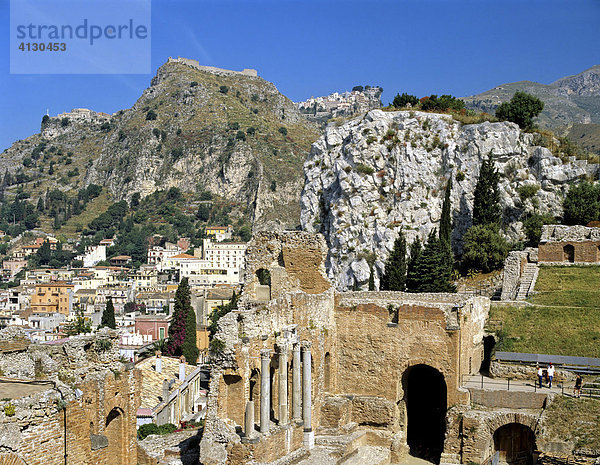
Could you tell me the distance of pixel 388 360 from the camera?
31859 mm

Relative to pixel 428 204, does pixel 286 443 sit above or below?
below

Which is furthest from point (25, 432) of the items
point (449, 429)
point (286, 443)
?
point (449, 429)

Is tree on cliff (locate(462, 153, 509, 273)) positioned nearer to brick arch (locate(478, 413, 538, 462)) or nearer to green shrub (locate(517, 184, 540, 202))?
green shrub (locate(517, 184, 540, 202))

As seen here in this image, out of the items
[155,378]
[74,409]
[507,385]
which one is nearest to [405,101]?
[155,378]

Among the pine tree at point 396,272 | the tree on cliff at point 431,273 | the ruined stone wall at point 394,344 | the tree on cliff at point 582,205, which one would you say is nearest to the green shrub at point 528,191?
the tree on cliff at point 582,205

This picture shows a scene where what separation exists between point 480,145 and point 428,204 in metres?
7.52

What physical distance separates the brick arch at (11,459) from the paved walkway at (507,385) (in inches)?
744

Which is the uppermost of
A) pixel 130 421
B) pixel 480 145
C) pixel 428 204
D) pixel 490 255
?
pixel 480 145

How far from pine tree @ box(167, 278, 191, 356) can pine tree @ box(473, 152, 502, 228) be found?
1078 inches

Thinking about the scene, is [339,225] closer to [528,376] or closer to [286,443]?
[528,376]

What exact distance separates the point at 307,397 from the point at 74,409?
11814mm

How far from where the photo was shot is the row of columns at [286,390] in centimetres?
2564

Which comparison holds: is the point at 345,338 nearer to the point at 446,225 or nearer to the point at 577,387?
the point at 577,387

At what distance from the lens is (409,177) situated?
Result: 7850 centimetres
